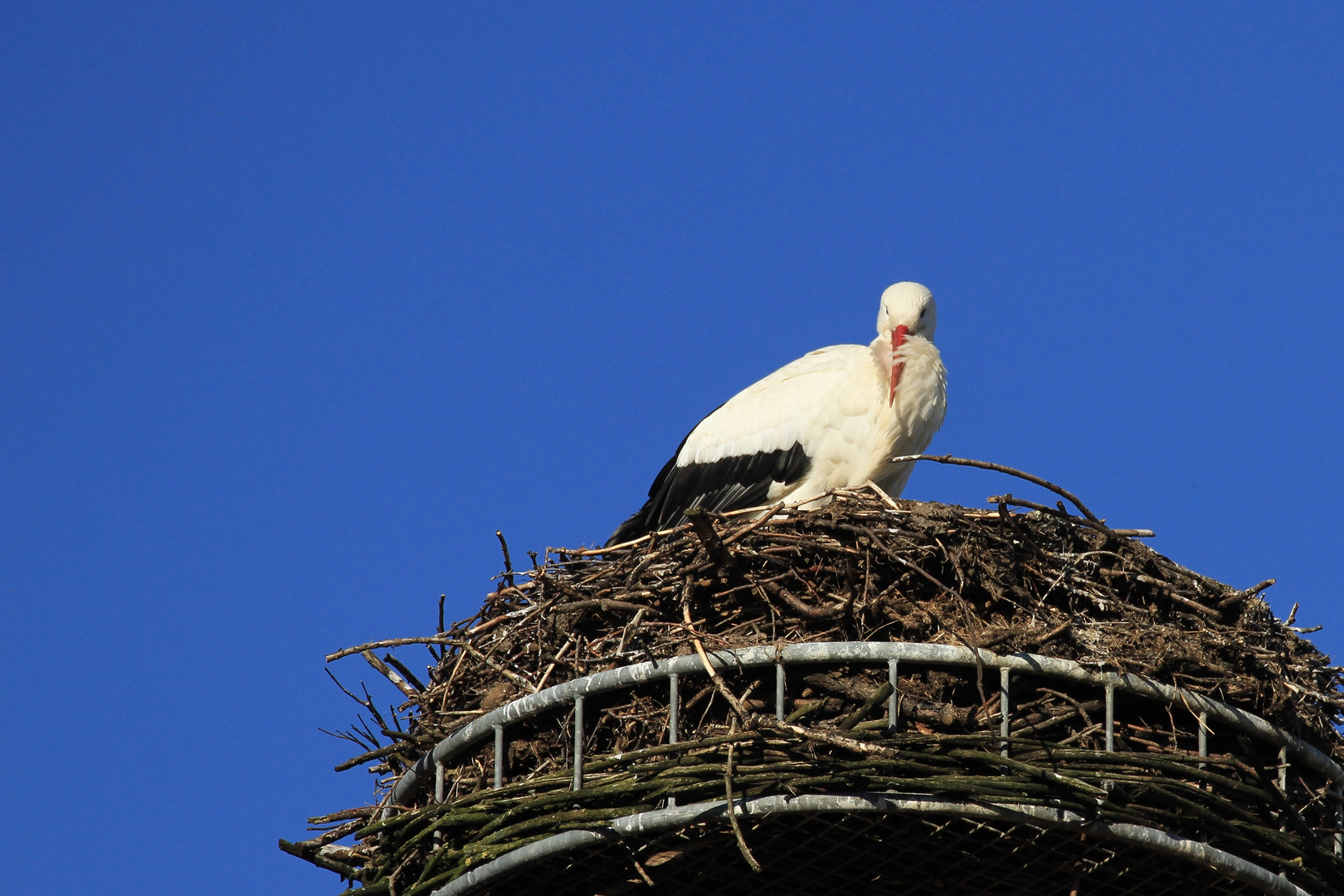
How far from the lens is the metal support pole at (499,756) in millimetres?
6059

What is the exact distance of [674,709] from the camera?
18.9 feet

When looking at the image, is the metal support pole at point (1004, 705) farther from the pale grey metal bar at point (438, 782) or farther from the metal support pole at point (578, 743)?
the pale grey metal bar at point (438, 782)

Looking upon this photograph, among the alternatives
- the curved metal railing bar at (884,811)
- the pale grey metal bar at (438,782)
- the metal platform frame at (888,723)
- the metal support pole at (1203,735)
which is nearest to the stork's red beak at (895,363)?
the metal platform frame at (888,723)

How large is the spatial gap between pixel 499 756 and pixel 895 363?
12.5 feet

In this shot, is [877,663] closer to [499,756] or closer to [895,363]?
[499,756]

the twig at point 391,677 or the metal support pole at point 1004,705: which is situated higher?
the twig at point 391,677

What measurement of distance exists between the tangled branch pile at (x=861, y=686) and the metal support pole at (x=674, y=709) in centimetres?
9

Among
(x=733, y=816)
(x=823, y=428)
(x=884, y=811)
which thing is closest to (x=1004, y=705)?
(x=884, y=811)

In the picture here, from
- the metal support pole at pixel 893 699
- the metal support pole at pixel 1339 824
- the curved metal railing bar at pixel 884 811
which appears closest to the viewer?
the curved metal railing bar at pixel 884 811

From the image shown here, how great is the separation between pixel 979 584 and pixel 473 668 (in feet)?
7.27

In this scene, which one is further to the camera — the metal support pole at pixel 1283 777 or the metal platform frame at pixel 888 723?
the metal support pole at pixel 1283 777

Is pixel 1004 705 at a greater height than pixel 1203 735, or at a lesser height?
greater

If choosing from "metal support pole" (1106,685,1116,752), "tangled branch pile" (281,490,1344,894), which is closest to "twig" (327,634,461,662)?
"tangled branch pile" (281,490,1344,894)

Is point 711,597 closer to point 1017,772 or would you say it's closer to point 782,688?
point 782,688
